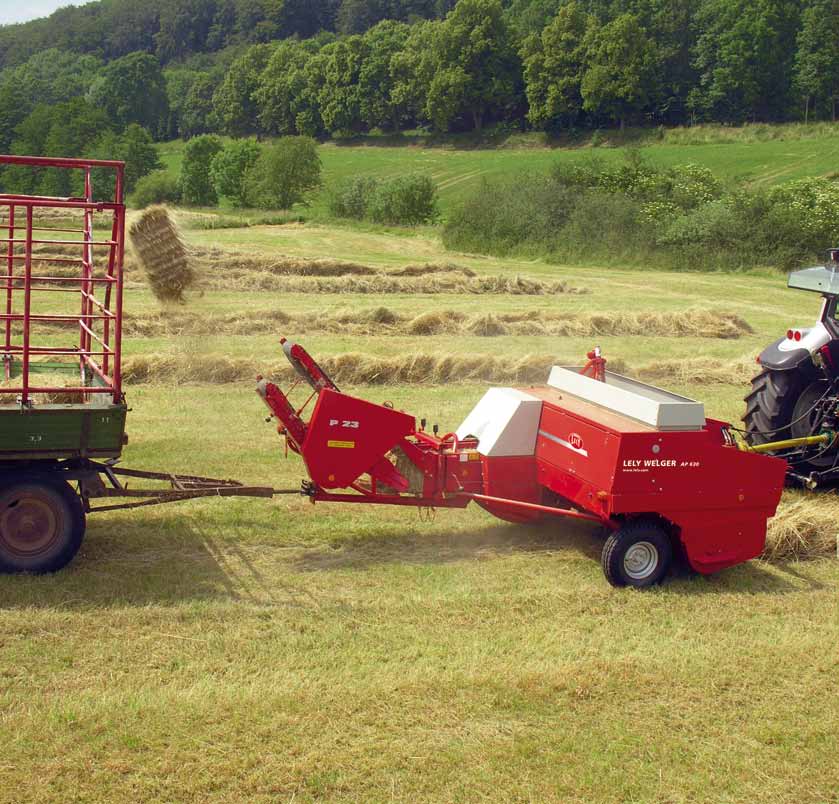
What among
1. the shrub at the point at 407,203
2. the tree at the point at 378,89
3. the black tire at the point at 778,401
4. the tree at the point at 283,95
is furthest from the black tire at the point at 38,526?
the tree at the point at 283,95

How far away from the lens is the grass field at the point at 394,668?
4.54m

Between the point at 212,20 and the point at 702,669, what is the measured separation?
147 metres

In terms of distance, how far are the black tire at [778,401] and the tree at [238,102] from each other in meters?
91.7

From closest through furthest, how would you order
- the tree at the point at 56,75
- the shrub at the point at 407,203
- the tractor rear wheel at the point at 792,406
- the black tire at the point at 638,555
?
1. the black tire at the point at 638,555
2. the tractor rear wheel at the point at 792,406
3. the shrub at the point at 407,203
4. the tree at the point at 56,75

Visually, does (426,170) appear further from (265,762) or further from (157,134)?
(265,762)

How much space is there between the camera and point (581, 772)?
4.59m

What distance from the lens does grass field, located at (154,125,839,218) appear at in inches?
1866

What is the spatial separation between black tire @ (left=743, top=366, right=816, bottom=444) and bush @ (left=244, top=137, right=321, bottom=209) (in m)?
42.8

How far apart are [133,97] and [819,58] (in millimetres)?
54436

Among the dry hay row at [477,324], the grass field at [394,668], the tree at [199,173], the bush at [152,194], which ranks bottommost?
the grass field at [394,668]

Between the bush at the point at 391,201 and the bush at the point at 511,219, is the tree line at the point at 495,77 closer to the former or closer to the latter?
the bush at the point at 391,201

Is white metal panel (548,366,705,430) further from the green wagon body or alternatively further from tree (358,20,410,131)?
tree (358,20,410,131)

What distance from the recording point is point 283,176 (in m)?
49.8

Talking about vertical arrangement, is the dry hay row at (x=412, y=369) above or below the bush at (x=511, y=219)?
below
